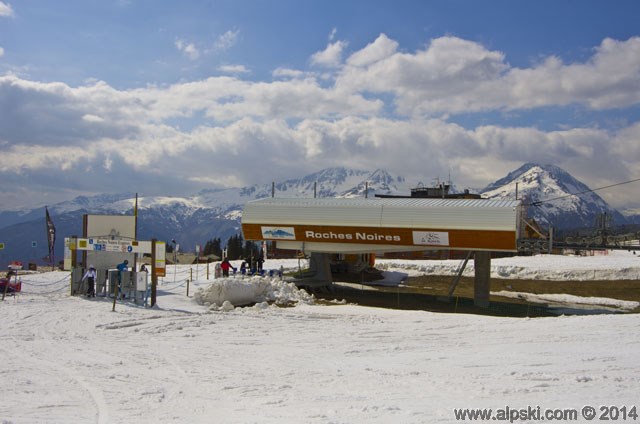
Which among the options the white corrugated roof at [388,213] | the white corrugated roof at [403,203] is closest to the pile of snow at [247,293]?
the white corrugated roof at [388,213]

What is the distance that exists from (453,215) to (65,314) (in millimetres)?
20590

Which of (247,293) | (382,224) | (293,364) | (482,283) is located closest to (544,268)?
(482,283)

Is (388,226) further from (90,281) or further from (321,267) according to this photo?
(90,281)

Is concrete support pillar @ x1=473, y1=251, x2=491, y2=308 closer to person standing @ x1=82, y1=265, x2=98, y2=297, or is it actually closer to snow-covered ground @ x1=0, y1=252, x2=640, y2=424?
snow-covered ground @ x1=0, y1=252, x2=640, y2=424

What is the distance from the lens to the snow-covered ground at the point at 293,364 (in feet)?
29.7

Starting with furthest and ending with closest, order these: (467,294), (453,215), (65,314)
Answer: (467,294) < (453,215) < (65,314)

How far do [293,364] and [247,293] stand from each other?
1398 cm

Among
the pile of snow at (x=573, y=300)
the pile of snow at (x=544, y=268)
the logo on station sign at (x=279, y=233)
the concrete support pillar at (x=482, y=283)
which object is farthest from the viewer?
the pile of snow at (x=544, y=268)

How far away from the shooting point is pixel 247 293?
26.6m

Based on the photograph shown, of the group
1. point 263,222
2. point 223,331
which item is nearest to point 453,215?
point 263,222

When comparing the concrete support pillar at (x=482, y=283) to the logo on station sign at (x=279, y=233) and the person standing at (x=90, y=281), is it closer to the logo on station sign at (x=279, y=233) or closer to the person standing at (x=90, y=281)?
the logo on station sign at (x=279, y=233)

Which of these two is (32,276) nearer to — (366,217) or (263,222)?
(263,222)

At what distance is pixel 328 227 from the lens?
113ft

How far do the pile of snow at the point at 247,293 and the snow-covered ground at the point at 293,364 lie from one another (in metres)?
2.26
